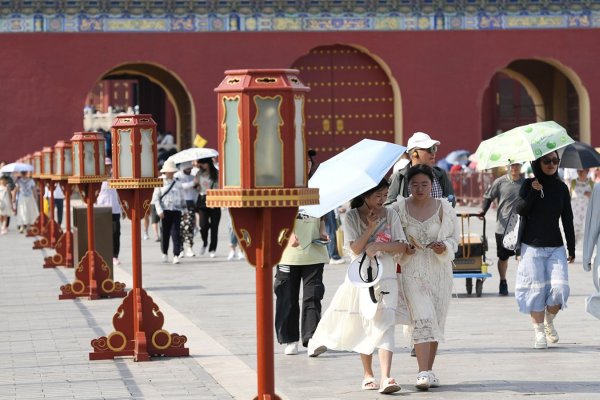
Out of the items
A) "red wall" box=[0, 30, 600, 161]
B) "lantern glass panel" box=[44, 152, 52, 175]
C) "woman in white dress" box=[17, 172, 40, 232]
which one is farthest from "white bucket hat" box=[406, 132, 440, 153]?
"red wall" box=[0, 30, 600, 161]

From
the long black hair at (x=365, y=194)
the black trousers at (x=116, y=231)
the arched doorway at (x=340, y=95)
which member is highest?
the arched doorway at (x=340, y=95)

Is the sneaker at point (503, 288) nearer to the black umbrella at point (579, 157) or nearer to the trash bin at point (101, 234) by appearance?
the black umbrella at point (579, 157)

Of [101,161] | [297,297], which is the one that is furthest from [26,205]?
[297,297]

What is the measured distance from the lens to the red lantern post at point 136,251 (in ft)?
31.6

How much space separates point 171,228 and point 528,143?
8948 millimetres

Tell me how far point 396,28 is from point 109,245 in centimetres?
2033

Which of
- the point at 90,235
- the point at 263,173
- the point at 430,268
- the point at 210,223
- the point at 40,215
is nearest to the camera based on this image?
the point at 263,173

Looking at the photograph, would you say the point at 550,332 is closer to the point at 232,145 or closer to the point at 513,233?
the point at 513,233

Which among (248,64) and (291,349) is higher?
(248,64)

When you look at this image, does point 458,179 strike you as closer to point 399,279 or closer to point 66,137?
point 66,137

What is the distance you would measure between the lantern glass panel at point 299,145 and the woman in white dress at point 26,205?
69.8 ft

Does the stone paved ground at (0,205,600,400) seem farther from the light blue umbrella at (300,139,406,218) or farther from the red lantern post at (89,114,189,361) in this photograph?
the light blue umbrella at (300,139,406,218)

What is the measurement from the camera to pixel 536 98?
38.7 metres

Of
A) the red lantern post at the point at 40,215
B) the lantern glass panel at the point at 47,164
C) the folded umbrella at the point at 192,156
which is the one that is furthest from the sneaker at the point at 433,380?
the red lantern post at the point at 40,215
